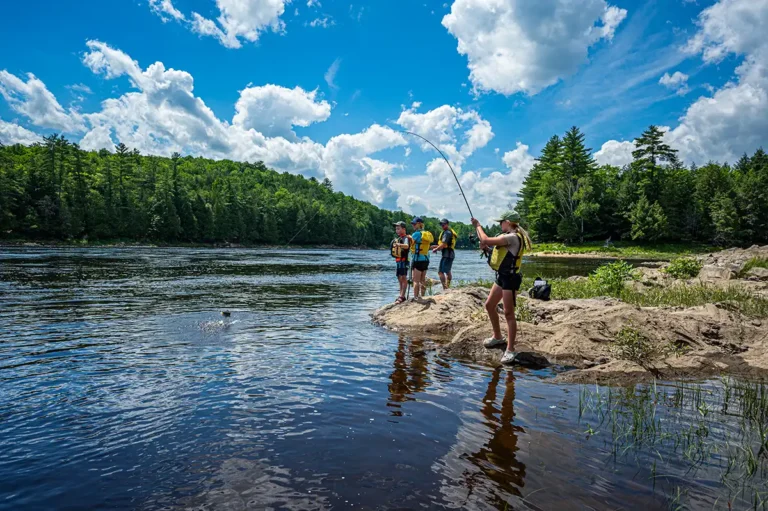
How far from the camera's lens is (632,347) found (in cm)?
777

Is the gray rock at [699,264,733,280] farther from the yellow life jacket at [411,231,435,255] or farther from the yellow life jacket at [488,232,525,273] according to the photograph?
the yellow life jacket at [488,232,525,273]

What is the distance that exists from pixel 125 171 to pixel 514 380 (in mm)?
118793

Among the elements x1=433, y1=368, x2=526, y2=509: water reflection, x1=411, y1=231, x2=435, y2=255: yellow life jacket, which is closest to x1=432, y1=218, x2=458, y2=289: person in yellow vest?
x1=411, y1=231, x2=435, y2=255: yellow life jacket

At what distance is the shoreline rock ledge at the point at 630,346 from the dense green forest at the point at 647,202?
69613mm

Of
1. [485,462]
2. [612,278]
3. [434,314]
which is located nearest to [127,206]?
[434,314]

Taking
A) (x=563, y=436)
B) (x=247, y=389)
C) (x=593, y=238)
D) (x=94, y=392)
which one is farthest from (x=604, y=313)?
(x=593, y=238)

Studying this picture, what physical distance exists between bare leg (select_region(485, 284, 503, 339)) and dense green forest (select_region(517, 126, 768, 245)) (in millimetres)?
72421

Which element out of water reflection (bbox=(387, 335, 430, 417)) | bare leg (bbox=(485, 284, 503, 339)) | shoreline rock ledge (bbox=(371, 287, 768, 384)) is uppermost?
bare leg (bbox=(485, 284, 503, 339))

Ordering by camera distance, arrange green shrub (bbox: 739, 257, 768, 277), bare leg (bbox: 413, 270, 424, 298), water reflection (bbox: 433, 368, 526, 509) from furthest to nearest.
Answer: green shrub (bbox: 739, 257, 768, 277)
bare leg (bbox: 413, 270, 424, 298)
water reflection (bbox: 433, 368, 526, 509)

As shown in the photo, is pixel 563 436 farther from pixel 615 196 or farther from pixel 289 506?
pixel 615 196

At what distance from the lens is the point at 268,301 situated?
16.3 meters

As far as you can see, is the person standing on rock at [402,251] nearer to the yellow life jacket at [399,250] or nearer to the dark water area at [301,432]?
the yellow life jacket at [399,250]

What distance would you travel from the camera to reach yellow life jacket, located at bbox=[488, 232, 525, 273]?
25.4ft

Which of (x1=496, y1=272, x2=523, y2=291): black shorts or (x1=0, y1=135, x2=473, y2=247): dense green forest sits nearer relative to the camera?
(x1=496, y1=272, x2=523, y2=291): black shorts
